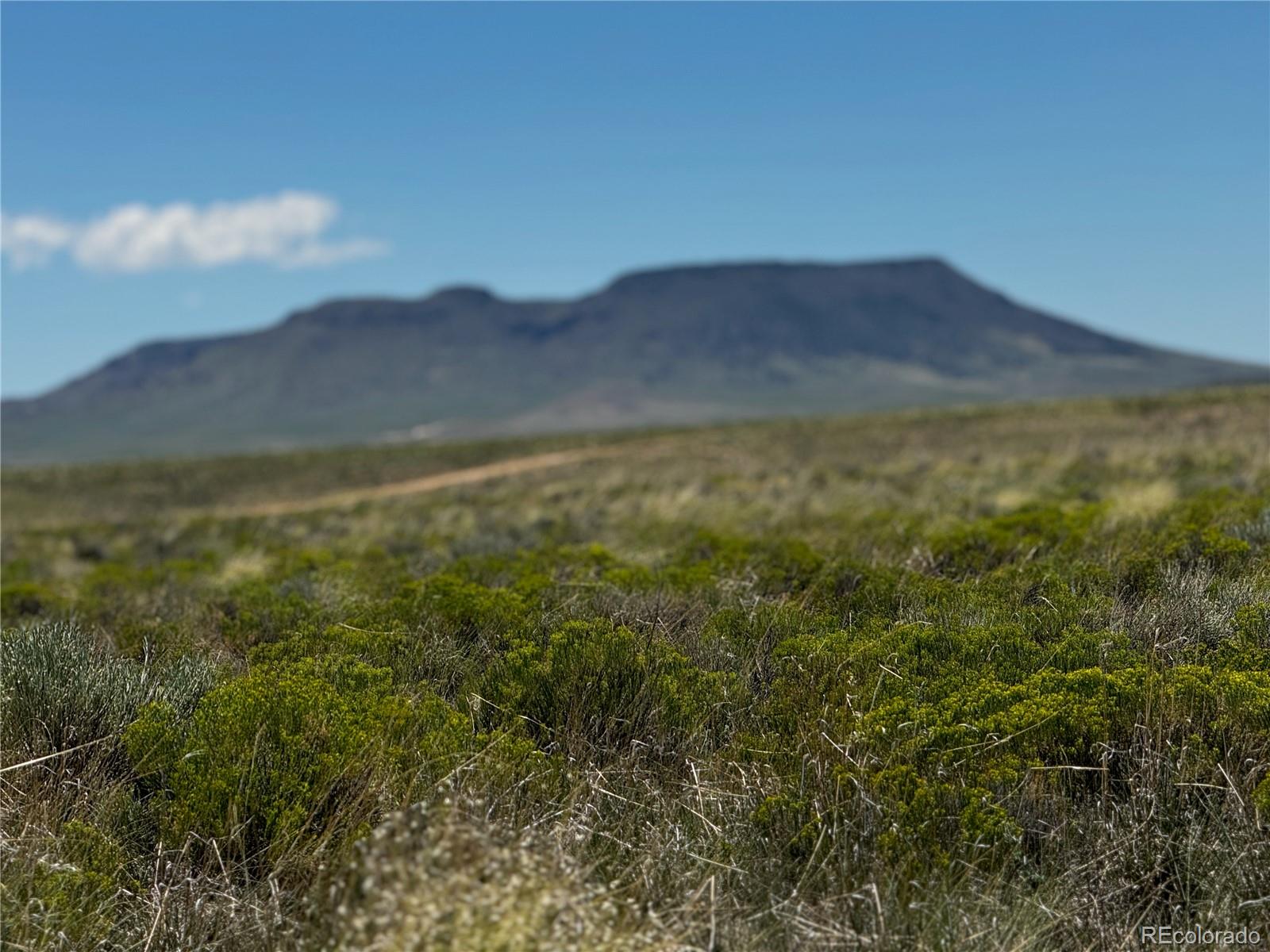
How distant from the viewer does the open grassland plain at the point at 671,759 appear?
9.89ft

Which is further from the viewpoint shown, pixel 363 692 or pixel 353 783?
pixel 363 692

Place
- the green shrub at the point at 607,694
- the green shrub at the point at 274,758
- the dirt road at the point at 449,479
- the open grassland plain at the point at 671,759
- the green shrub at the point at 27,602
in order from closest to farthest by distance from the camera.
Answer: the open grassland plain at the point at 671,759 → the green shrub at the point at 274,758 → the green shrub at the point at 607,694 → the green shrub at the point at 27,602 → the dirt road at the point at 449,479

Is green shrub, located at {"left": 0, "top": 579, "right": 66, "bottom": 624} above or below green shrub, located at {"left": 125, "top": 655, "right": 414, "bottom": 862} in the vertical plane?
below

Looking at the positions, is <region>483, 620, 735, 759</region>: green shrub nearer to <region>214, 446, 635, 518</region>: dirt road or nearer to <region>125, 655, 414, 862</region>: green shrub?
<region>125, 655, 414, 862</region>: green shrub

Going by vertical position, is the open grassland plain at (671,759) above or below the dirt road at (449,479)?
above

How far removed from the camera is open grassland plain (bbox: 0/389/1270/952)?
9.89ft

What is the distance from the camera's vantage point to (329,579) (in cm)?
770

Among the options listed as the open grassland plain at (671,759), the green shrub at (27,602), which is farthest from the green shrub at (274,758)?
the green shrub at (27,602)

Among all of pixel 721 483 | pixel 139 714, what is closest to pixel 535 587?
pixel 139 714

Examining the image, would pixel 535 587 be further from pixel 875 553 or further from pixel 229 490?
pixel 229 490

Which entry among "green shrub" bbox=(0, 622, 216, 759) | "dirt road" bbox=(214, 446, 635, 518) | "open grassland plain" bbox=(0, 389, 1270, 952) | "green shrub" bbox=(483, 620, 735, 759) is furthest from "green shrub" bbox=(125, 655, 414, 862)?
"dirt road" bbox=(214, 446, 635, 518)

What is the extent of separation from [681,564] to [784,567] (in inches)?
42.2

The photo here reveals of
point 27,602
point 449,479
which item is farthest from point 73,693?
point 449,479

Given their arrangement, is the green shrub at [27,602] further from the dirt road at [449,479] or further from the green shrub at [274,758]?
the dirt road at [449,479]
